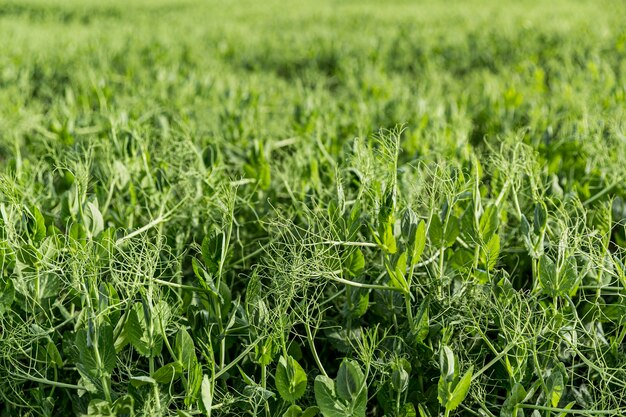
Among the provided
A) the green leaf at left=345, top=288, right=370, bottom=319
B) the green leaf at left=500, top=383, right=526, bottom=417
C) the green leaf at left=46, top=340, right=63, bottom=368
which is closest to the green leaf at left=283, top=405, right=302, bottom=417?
the green leaf at left=345, top=288, right=370, bottom=319

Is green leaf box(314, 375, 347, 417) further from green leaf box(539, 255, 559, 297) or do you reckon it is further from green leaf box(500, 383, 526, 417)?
green leaf box(539, 255, 559, 297)

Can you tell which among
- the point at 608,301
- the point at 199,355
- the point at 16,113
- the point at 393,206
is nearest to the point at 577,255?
the point at 608,301

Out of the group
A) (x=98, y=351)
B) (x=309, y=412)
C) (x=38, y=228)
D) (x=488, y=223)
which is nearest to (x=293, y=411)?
(x=309, y=412)

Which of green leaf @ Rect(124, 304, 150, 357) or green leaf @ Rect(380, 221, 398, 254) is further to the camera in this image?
green leaf @ Rect(380, 221, 398, 254)

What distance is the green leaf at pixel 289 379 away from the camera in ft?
4.18

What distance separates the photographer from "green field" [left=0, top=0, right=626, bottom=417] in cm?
131

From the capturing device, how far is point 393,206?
1423 millimetres

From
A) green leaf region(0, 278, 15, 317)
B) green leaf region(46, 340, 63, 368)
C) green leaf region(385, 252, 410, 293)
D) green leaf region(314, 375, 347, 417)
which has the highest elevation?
green leaf region(385, 252, 410, 293)

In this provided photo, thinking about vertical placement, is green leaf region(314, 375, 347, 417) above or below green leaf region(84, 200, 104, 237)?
below

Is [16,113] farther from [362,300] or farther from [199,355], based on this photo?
[362,300]

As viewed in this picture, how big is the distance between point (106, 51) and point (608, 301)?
4.85 metres

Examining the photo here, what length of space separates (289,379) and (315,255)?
279 millimetres

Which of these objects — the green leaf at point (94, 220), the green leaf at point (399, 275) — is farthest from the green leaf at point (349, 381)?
the green leaf at point (94, 220)

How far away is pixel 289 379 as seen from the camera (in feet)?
4.20
